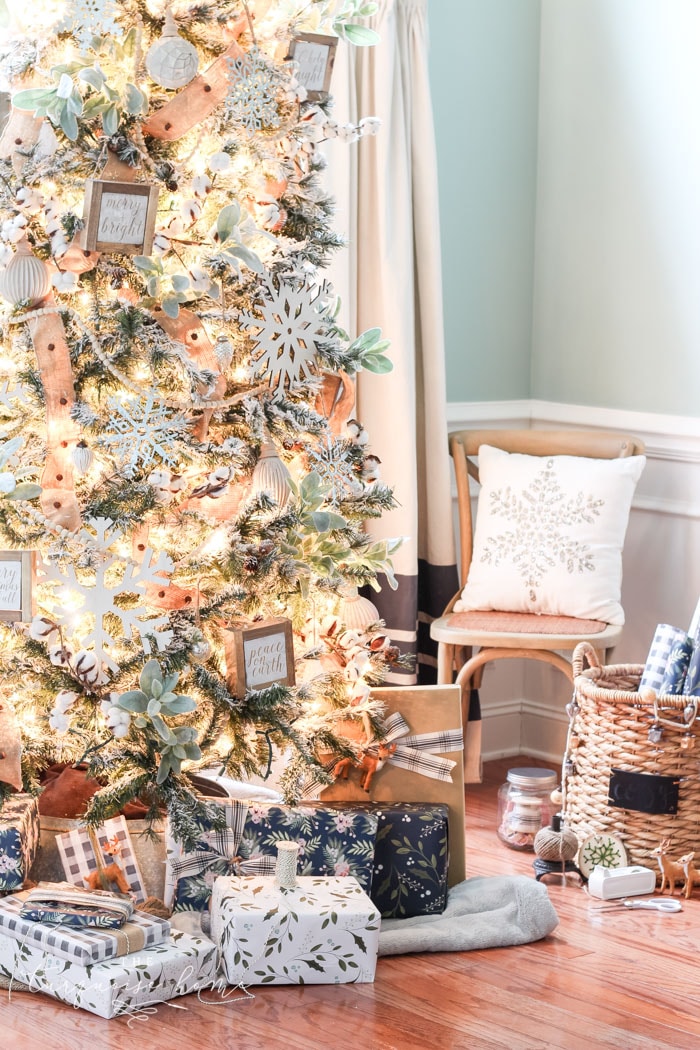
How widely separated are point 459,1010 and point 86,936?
605 mm

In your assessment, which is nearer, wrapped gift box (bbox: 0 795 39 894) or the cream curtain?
wrapped gift box (bbox: 0 795 39 894)

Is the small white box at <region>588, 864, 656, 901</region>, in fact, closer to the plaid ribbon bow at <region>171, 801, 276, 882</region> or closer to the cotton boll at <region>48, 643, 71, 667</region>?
the plaid ribbon bow at <region>171, 801, 276, 882</region>

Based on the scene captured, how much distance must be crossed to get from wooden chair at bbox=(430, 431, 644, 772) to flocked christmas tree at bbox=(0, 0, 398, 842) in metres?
0.75

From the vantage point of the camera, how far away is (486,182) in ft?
12.9

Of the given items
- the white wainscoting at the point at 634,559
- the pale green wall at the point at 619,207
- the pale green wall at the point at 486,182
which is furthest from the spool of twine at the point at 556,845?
the pale green wall at the point at 486,182

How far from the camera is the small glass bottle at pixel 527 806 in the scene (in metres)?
3.20

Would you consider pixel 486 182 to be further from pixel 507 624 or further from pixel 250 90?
pixel 250 90

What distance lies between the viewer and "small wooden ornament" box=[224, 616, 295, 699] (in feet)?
8.38

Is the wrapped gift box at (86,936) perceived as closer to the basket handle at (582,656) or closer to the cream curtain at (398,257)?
the basket handle at (582,656)

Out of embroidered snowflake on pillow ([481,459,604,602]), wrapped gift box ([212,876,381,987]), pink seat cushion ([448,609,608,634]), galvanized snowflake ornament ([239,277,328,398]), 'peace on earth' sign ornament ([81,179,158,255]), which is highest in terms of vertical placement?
'peace on earth' sign ornament ([81,179,158,255])

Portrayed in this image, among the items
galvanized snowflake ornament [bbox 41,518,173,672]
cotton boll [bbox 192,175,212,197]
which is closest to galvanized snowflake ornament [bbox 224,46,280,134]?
cotton boll [bbox 192,175,212,197]

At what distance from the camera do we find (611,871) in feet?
9.55

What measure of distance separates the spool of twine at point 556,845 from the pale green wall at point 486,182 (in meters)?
1.36

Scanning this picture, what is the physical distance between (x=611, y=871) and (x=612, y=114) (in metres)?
1.98
